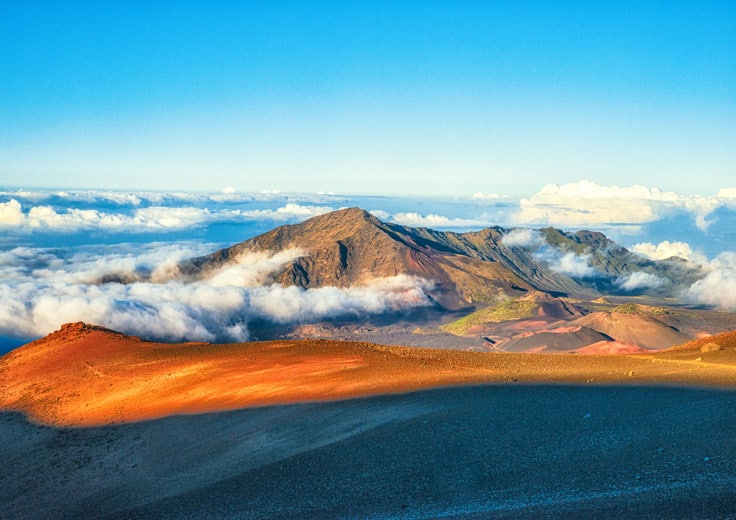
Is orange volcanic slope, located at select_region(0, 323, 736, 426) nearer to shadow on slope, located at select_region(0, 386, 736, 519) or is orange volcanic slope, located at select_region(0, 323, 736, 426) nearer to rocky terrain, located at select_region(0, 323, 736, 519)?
rocky terrain, located at select_region(0, 323, 736, 519)

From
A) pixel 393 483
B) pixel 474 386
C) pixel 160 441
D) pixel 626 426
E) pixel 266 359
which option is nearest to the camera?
pixel 393 483

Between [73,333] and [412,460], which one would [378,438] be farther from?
[73,333]

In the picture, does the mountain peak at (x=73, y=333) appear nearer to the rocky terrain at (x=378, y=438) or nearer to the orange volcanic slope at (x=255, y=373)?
the orange volcanic slope at (x=255, y=373)

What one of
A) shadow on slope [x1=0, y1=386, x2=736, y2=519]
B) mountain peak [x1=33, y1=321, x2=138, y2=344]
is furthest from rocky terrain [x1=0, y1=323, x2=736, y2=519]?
mountain peak [x1=33, y1=321, x2=138, y2=344]

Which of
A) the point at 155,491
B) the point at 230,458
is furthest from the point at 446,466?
the point at 155,491

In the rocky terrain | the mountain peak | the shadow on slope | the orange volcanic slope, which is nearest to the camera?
the shadow on slope

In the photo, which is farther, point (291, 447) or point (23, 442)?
point (23, 442)

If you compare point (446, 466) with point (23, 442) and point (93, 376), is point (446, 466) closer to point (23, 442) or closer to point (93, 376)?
point (23, 442)

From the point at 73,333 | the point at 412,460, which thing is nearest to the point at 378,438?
the point at 412,460
